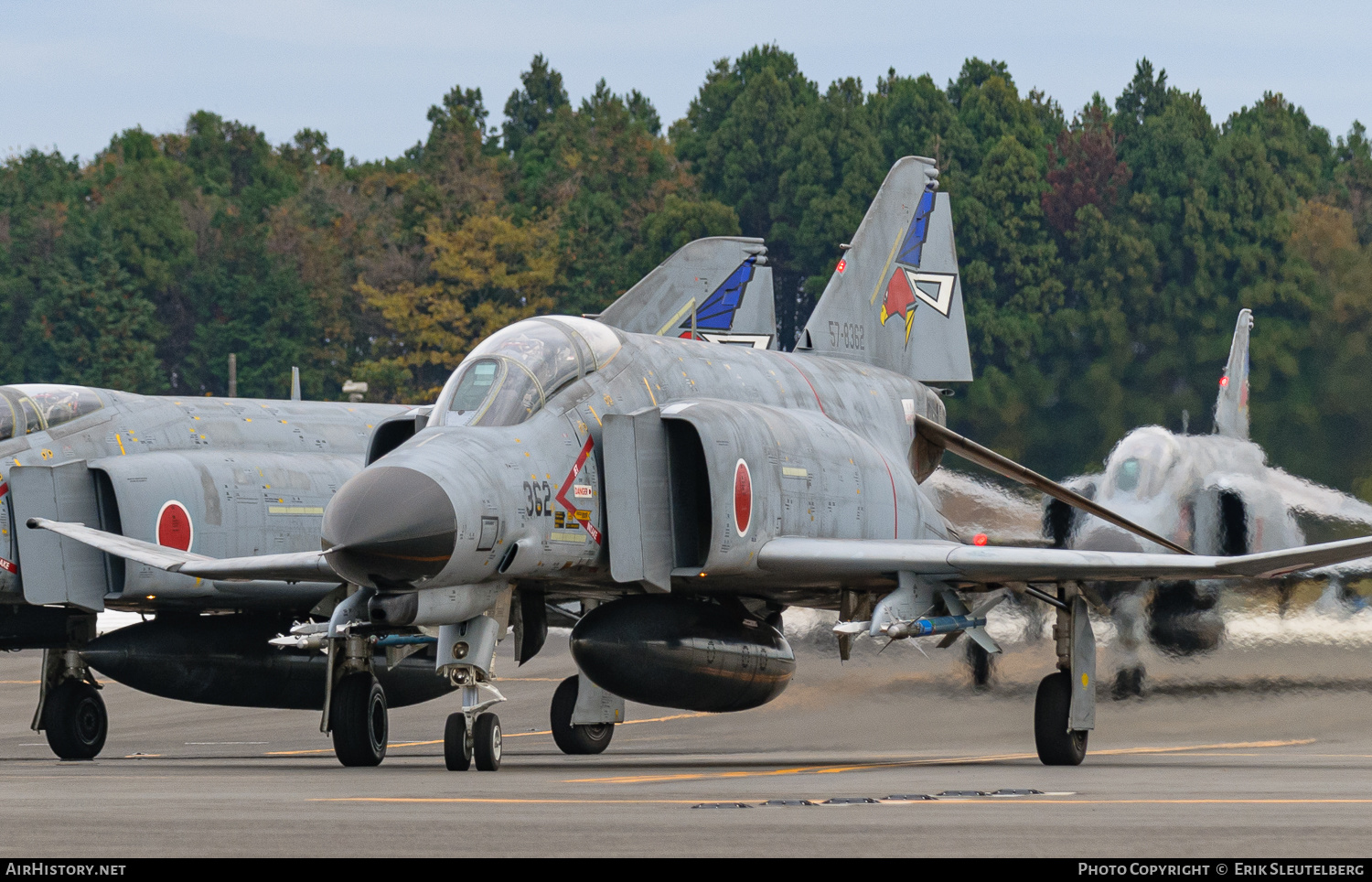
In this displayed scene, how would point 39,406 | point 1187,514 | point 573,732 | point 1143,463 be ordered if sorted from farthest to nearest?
point 1143,463 < point 1187,514 < point 573,732 < point 39,406

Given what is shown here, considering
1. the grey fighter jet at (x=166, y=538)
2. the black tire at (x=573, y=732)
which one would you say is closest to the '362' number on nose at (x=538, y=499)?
the grey fighter jet at (x=166, y=538)

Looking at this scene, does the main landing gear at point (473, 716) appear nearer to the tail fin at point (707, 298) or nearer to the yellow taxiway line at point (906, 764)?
the yellow taxiway line at point (906, 764)

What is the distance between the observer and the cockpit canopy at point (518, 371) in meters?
13.1

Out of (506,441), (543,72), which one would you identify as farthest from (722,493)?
(543,72)

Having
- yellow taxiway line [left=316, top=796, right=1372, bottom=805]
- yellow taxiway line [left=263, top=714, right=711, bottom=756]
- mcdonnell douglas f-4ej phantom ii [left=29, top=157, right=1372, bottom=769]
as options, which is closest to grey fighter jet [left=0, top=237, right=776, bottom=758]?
mcdonnell douglas f-4ej phantom ii [left=29, top=157, right=1372, bottom=769]

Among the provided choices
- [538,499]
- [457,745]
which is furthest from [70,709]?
[538,499]

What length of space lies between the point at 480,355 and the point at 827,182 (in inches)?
2119

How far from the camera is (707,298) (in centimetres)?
1891

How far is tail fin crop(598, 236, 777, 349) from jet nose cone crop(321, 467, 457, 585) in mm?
6347

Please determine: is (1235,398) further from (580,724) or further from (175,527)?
(175,527)

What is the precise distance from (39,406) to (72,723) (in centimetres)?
272

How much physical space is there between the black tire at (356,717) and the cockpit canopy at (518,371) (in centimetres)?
195

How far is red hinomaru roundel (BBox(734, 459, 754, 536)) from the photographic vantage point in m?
13.4

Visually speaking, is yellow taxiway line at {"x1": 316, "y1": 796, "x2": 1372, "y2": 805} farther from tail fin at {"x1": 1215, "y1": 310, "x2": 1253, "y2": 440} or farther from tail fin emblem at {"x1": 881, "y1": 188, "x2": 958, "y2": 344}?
tail fin at {"x1": 1215, "y1": 310, "x2": 1253, "y2": 440}
